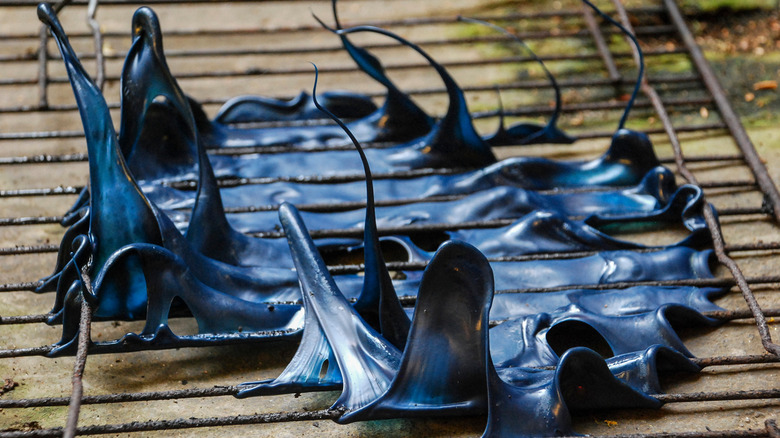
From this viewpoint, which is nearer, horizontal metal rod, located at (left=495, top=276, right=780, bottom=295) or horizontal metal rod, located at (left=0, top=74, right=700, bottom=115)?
horizontal metal rod, located at (left=495, top=276, right=780, bottom=295)

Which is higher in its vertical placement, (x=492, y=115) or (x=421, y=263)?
(x=492, y=115)

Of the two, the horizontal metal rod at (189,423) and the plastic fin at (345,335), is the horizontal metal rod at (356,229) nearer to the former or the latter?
the plastic fin at (345,335)

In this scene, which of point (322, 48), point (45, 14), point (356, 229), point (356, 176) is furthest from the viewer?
point (322, 48)

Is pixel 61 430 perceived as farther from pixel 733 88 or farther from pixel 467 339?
pixel 733 88

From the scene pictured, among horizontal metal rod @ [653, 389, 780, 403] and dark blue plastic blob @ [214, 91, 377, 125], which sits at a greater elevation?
dark blue plastic blob @ [214, 91, 377, 125]

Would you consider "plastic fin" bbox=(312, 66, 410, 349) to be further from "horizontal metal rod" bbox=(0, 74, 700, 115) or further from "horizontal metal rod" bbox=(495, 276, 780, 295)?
"horizontal metal rod" bbox=(0, 74, 700, 115)

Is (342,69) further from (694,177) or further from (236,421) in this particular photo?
(236,421)

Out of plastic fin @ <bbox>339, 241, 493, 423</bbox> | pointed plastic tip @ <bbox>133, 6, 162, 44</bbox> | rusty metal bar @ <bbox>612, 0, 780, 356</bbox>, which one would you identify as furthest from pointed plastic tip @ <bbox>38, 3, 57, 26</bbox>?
rusty metal bar @ <bbox>612, 0, 780, 356</bbox>

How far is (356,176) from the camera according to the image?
7.07 feet

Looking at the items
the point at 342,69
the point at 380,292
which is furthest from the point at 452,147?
the point at 380,292

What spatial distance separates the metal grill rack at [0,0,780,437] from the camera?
4.91 feet

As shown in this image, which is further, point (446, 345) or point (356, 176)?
point (356, 176)

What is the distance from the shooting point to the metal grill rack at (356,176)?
1.50 metres

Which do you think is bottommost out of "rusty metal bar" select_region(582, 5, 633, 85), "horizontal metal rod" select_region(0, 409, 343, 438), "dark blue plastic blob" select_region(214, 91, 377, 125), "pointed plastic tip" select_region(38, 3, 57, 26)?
"horizontal metal rod" select_region(0, 409, 343, 438)
